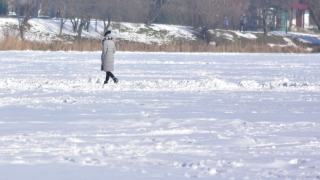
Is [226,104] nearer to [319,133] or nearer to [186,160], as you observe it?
[319,133]

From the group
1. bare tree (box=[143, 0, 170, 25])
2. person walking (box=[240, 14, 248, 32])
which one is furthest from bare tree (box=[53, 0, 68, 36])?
person walking (box=[240, 14, 248, 32])

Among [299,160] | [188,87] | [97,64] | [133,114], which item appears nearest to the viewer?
[299,160]

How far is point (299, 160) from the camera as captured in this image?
703cm

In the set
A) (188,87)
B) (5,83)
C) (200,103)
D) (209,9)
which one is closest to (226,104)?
(200,103)

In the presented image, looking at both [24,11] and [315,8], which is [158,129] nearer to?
[24,11]

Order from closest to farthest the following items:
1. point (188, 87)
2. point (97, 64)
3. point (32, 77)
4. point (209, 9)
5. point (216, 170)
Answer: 1. point (216, 170)
2. point (188, 87)
3. point (32, 77)
4. point (97, 64)
5. point (209, 9)

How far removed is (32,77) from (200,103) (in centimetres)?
752

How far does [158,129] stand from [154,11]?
148ft

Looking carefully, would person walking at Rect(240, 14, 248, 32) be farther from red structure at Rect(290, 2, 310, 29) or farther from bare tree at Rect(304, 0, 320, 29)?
red structure at Rect(290, 2, 310, 29)

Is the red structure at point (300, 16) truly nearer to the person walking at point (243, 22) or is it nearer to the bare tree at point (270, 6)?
the bare tree at point (270, 6)

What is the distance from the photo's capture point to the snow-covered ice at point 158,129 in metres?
6.66

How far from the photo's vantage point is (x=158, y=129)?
9.14 meters

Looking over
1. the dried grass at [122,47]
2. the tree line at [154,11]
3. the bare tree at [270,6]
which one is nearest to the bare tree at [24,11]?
the tree line at [154,11]

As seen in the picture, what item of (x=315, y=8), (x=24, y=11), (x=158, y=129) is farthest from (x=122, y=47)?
(x=158, y=129)
